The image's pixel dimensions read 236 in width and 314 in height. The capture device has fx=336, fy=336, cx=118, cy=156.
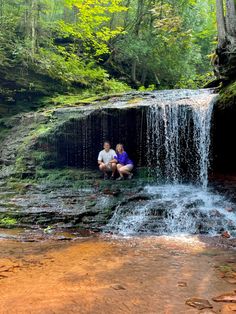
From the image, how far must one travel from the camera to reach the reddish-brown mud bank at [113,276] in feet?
11.6

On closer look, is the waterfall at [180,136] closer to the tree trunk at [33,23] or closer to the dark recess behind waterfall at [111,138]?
the dark recess behind waterfall at [111,138]

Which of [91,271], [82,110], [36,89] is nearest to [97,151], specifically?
[82,110]

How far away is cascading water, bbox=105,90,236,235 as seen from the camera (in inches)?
312

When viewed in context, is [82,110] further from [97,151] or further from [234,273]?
[234,273]

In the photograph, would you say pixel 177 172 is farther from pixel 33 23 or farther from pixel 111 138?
pixel 33 23

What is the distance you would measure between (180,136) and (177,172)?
4.23ft

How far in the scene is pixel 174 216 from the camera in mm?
8055

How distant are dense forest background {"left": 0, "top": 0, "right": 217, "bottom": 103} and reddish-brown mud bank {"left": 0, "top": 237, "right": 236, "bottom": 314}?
32.7ft

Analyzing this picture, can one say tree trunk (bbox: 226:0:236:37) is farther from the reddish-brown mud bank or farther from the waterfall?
the reddish-brown mud bank

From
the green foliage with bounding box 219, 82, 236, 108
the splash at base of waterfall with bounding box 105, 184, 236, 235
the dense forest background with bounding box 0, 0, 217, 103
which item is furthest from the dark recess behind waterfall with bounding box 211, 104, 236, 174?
the dense forest background with bounding box 0, 0, 217, 103

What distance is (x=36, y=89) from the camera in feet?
47.4

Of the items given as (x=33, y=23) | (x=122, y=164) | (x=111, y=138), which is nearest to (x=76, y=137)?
(x=111, y=138)

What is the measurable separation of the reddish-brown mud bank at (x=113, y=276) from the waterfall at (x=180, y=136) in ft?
17.0

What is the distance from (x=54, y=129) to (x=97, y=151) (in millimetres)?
1763
